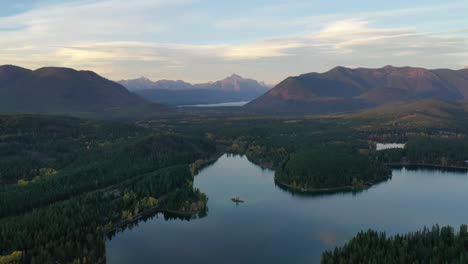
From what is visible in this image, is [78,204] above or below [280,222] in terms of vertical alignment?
above

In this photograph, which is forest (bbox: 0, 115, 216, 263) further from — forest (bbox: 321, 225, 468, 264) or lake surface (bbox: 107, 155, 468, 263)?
forest (bbox: 321, 225, 468, 264)

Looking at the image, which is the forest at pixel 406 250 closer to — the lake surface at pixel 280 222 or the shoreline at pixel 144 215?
the lake surface at pixel 280 222

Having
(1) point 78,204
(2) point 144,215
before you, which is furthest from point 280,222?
(1) point 78,204

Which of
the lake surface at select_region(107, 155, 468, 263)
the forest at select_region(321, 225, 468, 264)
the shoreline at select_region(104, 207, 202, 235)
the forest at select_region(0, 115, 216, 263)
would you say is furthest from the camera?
the shoreline at select_region(104, 207, 202, 235)

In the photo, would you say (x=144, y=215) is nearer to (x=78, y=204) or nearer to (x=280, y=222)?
(x=78, y=204)

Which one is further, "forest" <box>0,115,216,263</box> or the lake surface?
the lake surface

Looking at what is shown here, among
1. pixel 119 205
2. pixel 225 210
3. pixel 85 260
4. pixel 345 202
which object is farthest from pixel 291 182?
pixel 85 260

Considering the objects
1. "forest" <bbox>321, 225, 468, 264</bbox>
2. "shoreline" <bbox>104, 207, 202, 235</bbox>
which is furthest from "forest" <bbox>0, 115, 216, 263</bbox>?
"forest" <bbox>321, 225, 468, 264</bbox>

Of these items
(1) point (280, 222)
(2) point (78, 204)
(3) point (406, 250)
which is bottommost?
(1) point (280, 222)

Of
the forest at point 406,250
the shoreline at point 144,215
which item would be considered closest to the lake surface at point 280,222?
the shoreline at point 144,215
